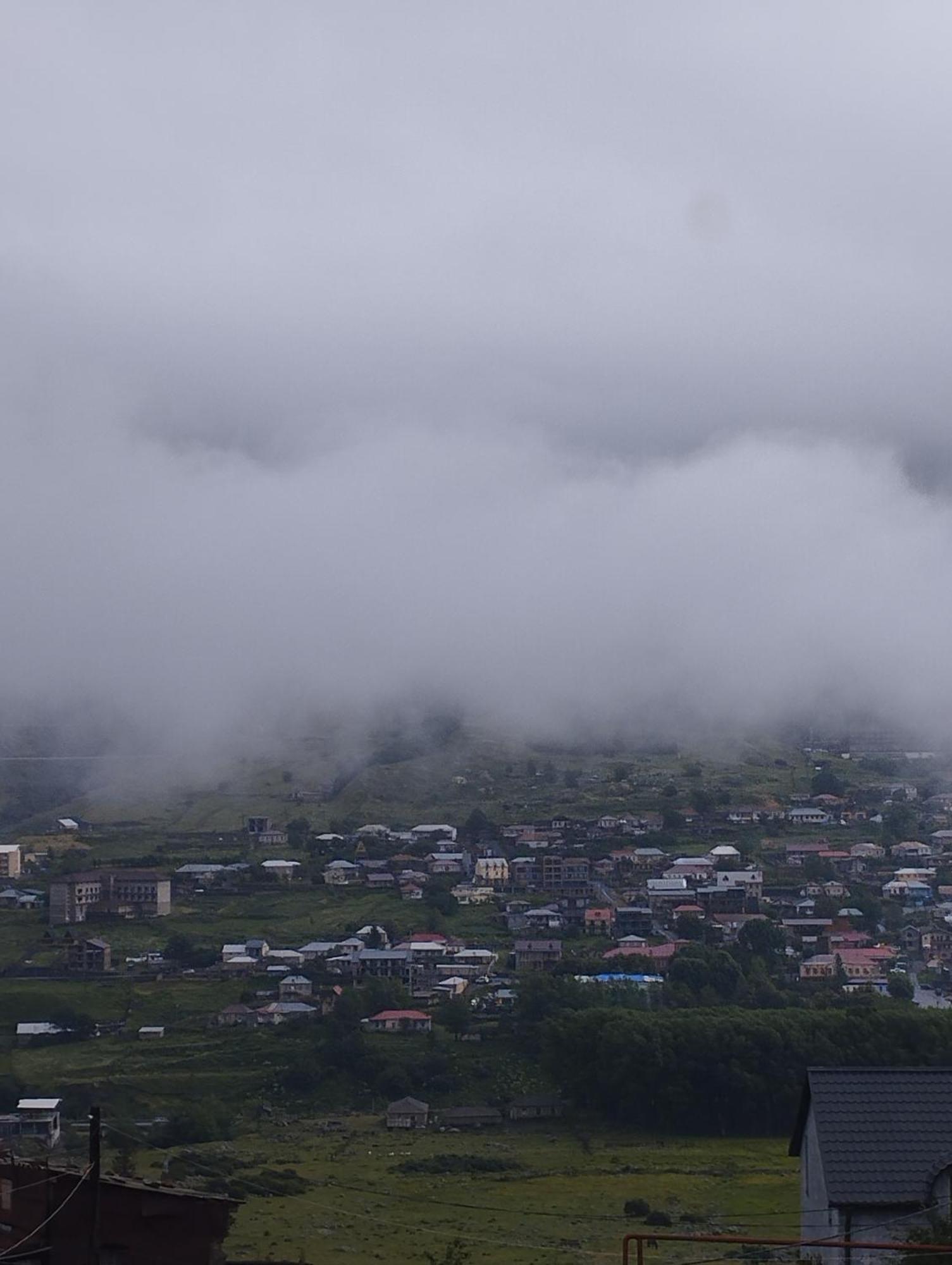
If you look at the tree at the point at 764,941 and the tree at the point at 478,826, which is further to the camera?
the tree at the point at 478,826

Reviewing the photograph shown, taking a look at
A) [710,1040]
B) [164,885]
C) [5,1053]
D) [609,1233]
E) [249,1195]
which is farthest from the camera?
[164,885]

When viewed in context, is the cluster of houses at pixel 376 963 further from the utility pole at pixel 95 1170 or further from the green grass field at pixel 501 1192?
the utility pole at pixel 95 1170

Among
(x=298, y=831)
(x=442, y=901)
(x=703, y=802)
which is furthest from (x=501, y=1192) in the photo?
(x=703, y=802)

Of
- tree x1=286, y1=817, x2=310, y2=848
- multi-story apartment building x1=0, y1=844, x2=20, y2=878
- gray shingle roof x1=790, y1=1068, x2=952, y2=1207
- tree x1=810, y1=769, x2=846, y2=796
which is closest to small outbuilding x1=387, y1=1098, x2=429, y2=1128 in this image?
gray shingle roof x1=790, y1=1068, x2=952, y2=1207

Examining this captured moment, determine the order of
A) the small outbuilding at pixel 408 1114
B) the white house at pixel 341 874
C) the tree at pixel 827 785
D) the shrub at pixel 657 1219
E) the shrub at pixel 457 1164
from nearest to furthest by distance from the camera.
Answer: the shrub at pixel 657 1219 → the shrub at pixel 457 1164 → the small outbuilding at pixel 408 1114 → the white house at pixel 341 874 → the tree at pixel 827 785

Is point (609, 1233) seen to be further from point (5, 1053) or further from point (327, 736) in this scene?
point (327, 736)

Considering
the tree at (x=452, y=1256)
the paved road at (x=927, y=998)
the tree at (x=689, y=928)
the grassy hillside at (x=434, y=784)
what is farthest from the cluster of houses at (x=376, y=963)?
the tree at (x=452, y=1256)

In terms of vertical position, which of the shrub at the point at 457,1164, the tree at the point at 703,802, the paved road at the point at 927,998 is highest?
the tree at the point at 703,802

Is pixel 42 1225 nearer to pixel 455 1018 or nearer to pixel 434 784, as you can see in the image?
pixel 455 1018

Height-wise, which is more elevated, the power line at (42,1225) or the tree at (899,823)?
the power line at (42,1225)

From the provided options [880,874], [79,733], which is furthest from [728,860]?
[79,733]
